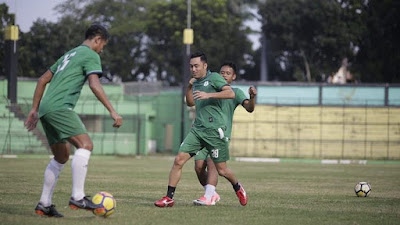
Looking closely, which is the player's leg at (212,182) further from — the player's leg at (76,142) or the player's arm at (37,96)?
the player's arm at (37,96)

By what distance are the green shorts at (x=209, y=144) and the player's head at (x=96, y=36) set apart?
2875 millimetres

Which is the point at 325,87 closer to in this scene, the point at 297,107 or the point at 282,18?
the point at 297,107

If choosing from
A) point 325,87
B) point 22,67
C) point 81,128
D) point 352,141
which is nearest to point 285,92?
point 325,87

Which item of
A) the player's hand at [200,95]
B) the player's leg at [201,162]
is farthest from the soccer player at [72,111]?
the player's leg at [201,162]

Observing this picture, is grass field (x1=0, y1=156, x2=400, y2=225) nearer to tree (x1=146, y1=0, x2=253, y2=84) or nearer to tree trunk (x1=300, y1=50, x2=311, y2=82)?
tree trunk (x1=300, y1=50, x2=311, y2=82)

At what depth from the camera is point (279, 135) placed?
148 ft

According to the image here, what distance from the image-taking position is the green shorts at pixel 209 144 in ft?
40.4

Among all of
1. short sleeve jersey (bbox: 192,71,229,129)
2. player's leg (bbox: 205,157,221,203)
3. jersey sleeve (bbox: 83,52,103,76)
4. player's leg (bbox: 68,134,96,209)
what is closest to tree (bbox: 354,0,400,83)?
player's leg (bbox: 205,157,221,203)

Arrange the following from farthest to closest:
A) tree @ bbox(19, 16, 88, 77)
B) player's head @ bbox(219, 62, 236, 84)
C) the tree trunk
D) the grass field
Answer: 1. the tree trunk
2. tree @ bbox(19, 16, 88, 77)
3. player's head @ bbox(219, 62, 236, 84)
4. the grass field

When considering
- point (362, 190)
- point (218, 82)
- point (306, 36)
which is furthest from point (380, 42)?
point (218, 82)

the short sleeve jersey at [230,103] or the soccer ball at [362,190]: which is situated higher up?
the short sleeve jersey at [230,103]

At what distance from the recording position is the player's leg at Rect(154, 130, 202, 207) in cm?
1183

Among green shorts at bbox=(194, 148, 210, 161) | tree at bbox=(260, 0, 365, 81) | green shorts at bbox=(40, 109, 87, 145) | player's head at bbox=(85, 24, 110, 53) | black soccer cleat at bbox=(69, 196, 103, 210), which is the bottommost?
black soccer cleat at bbox=(69, 196, 103, 210)

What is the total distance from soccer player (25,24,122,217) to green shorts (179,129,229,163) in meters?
2.73
